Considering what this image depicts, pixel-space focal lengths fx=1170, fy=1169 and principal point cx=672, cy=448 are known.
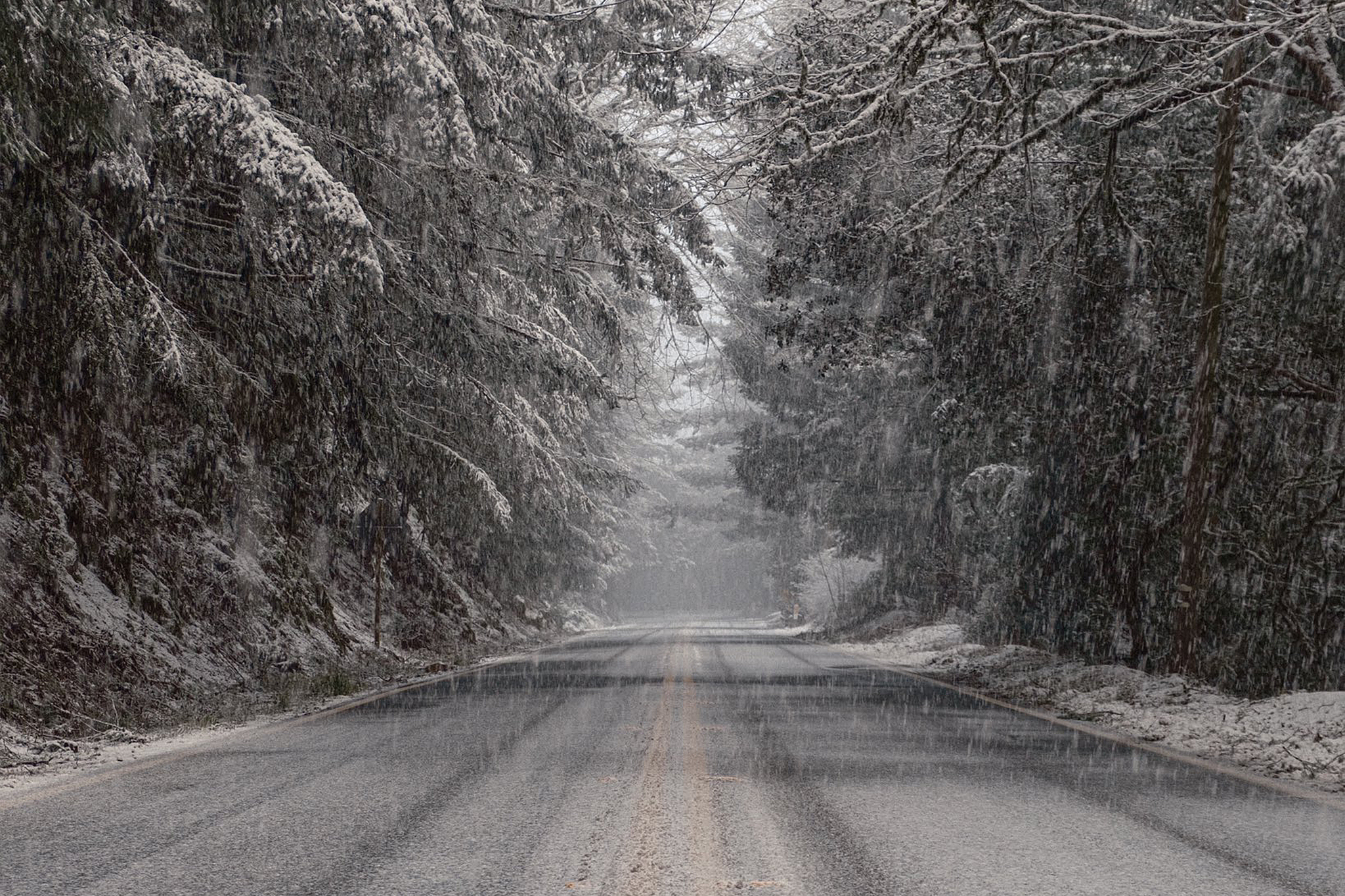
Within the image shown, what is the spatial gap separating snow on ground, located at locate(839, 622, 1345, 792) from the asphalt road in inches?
27.5

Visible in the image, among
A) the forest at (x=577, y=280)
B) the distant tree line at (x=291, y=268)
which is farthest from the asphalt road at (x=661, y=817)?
the distant tree line at (x=291, y=268)

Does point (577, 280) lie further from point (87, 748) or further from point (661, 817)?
point (661, 817)

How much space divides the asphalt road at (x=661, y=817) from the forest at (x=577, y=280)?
9.99ft

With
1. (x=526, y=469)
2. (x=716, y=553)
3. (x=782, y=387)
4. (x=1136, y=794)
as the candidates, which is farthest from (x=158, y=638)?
(x=716, y=553)

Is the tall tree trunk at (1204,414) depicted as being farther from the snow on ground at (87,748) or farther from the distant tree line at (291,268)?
the snow on ground at (87,748)

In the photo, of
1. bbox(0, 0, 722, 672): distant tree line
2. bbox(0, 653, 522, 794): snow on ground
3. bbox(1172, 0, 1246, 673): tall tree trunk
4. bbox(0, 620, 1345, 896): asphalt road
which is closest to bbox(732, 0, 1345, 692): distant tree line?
bbox(1172, 0, 1246, 673): tall tree trunk

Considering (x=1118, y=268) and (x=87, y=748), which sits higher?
(x=1118, y=268)

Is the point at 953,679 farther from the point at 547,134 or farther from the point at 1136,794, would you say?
the point at 1136,794

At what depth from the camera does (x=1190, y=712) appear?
10.8 m

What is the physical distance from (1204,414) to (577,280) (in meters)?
8.81

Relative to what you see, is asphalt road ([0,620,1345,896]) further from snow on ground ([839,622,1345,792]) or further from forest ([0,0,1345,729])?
forest ([0,0,1345,729])

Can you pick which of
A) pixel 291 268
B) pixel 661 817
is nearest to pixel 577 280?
pixel 291 268

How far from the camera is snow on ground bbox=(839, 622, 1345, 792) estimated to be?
8383 millimetres

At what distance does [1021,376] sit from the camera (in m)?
15.9
